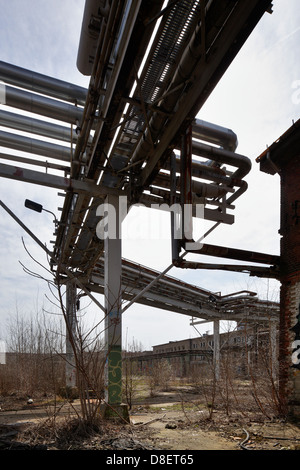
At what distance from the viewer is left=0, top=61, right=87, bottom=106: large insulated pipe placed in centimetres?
632

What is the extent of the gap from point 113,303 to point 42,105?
169 inches

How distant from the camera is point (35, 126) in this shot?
7.40m

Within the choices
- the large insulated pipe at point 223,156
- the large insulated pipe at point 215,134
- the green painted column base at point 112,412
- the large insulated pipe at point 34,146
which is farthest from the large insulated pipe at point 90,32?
the green painted column base at point 112,412

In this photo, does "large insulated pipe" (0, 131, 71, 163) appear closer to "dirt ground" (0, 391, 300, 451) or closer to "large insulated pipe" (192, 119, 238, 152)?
"large insulated pipe" (192, 119, 238, 152)

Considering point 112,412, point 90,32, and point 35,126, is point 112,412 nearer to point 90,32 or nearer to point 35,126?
point 35,126

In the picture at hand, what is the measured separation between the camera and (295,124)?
28.9 ft

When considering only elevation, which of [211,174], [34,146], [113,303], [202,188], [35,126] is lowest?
[113,303]

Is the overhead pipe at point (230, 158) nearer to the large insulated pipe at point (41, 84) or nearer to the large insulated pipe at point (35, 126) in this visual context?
the large insulated pipe at point (41, 84)

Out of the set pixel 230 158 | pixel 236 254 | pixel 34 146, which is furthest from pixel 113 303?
pixel 230 158

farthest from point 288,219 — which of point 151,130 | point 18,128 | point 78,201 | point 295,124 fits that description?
point 18,128

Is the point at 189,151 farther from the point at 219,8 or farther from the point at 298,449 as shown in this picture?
the point at 298,449

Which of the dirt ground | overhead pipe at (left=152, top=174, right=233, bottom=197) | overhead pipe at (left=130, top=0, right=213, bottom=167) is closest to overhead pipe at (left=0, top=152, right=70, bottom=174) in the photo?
overhead pipe at (left=130, top=0, right=213, bottom=167)

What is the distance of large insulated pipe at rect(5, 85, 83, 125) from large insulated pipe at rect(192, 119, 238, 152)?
2.45m

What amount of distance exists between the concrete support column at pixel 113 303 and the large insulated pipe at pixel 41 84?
229 centimetres
